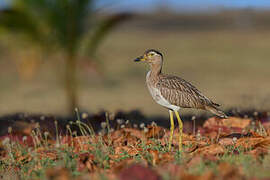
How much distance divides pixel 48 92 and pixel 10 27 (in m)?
9.55

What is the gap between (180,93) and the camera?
14.3 ft

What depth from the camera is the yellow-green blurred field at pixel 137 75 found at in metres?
12.8

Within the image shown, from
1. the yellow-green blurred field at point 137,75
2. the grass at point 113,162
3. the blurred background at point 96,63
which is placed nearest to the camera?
the grass at point 113,162

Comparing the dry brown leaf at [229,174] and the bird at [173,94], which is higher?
the bird at [173,94]

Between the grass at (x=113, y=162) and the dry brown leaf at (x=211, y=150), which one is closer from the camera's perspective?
the grass at (x=113, y=162)

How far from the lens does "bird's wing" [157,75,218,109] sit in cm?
431

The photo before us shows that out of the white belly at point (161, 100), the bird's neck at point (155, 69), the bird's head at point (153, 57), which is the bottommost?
the white belly at point (161, 100)

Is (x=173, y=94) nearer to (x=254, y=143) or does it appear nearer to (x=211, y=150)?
(x=211, y=150)

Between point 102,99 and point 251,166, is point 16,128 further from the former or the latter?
point 102,99

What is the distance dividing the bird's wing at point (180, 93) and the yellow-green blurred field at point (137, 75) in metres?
4.87

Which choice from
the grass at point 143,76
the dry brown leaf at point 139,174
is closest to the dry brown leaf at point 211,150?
the dry brown leaf at point 139,174

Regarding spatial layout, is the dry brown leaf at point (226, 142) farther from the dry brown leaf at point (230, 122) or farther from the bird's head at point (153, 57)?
the bird's head at point (153, 57)

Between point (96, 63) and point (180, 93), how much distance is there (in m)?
5.27

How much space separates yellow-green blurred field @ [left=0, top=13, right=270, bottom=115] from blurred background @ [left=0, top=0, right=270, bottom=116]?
1.1 inches
